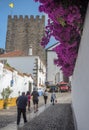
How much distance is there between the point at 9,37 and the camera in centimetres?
6656

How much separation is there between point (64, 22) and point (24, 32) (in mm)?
63256

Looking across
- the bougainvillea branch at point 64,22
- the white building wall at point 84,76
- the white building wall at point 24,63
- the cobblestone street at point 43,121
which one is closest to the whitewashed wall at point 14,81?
the cobblestone street at point 43,121

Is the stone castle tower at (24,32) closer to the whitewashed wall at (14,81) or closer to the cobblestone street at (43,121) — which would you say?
the whitewashed wall at (14,81)

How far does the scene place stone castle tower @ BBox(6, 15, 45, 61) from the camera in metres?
65.6

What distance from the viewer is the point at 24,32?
67312mm

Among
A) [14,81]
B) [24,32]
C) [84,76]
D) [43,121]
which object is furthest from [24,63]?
[84,76]

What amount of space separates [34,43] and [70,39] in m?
60.6

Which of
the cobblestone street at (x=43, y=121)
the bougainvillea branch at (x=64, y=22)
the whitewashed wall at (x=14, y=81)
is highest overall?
the whitewashed wall at (x=14, y=81)

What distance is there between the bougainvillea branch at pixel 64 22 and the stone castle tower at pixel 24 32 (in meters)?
58.8

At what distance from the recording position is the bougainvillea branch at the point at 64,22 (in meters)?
4.29

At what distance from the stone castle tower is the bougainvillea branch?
5880 cm

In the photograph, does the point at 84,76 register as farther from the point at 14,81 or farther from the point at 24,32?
the point at 24,32

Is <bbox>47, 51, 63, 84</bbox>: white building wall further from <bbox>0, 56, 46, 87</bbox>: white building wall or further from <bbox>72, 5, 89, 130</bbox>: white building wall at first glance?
<bbox>72, 5, 89, 130</bbox>: white building wall

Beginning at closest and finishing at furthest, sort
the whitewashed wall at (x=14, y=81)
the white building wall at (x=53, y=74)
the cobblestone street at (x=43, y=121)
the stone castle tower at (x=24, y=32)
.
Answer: the cobblestone street at (x=43, y=121), the whitewashed wall at (x=14, y=81), the white building wall at (x=53, y=74), the stone castle tower at (x=24, y=32)
